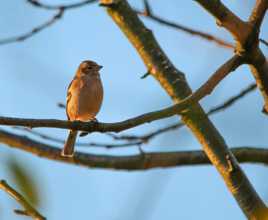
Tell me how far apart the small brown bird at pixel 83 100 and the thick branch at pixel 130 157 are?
0.21m

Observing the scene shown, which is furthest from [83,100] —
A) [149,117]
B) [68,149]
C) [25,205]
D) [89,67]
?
[25,205]

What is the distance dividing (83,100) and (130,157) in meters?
1.05

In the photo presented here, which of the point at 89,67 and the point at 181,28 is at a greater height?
the point at 89,67

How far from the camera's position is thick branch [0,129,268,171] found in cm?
661

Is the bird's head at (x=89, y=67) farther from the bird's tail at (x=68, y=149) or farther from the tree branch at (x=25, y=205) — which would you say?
the tree branch at (x=25, y=205)

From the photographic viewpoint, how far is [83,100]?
305 inches

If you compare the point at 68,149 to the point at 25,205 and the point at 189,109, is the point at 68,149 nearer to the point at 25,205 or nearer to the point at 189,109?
the point at 189,109

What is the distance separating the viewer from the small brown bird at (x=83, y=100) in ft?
25.4

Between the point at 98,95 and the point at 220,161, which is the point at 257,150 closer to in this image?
the point at 220,161

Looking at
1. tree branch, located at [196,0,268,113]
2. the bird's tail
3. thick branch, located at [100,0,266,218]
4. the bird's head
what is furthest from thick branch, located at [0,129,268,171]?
tree branch, located at [196,0,268,113]

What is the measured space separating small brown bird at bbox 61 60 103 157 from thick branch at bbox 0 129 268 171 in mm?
212

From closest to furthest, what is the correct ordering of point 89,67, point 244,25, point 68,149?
point 244,25
point 68,149
point 89,67

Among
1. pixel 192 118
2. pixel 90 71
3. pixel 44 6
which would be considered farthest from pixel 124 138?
pixel 90 71

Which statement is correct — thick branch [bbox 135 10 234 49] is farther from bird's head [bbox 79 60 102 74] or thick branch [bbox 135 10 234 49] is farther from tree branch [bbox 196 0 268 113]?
bird's head [bbox 79 60 102 74]
